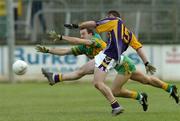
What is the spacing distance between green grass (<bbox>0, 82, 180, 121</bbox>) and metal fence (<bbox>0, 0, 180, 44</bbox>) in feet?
31.1

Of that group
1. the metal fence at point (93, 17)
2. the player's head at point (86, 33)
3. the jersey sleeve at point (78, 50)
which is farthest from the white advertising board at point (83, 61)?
the player's head at point (86, 33)

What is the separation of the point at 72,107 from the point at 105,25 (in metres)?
3.17

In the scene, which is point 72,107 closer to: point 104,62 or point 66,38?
point 104,62

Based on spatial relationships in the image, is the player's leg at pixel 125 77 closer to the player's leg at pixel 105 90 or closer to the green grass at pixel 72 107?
the green grass at pixel 72 107

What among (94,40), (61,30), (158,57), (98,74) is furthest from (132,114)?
(61,30)

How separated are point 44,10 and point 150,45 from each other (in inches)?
210

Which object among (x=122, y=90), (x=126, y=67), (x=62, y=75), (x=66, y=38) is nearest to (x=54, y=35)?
(x=66, y=38)

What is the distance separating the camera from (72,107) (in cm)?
1650

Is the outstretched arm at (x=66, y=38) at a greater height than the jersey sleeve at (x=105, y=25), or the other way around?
the jersey sleeve at (x=105, y=25)

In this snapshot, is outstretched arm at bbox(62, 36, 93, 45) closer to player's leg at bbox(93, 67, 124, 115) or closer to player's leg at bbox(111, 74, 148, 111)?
player's leg at bbox(93, 67, 124, 115)

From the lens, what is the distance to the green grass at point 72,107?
44.0ft

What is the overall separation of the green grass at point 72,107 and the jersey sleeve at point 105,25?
1.68m

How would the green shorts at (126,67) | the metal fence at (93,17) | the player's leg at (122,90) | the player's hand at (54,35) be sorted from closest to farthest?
1. the player's hand at (54,35)
2. the green shorts at (126,67)
3. the player's leg at (122,90)
4. the metal fence at (93,17)

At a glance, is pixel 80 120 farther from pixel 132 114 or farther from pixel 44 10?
pixel 44 10
